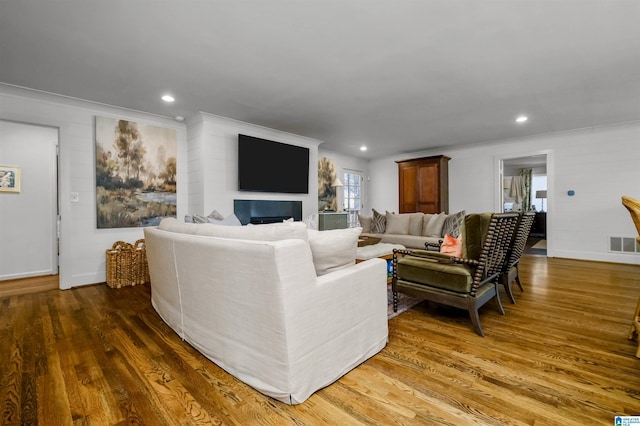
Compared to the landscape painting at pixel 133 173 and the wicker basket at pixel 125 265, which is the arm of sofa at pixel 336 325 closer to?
the wicker basket at pixel 125 265

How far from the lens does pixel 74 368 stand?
181 centimetres

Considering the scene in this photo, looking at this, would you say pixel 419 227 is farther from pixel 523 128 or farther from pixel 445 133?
pixel 523 128

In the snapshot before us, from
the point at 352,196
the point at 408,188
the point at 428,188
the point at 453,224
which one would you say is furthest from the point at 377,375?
the point at 352,196

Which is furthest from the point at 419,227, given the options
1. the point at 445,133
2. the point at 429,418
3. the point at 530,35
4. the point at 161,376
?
the point at 161,376

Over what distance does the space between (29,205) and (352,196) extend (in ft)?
21.8

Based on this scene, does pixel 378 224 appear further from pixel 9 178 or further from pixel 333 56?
pixel 9 178

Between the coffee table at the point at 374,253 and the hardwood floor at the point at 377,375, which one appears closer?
the hardwood floor at the point at 377,375

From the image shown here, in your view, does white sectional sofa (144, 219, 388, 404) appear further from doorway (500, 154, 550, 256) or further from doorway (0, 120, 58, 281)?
doorway (500, 154, 550, 256)

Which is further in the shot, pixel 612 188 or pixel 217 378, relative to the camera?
pixel 612 188

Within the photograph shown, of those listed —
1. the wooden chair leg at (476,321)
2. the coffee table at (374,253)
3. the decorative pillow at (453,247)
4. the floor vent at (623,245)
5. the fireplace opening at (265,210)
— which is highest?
the fireplace opening at (265,210)

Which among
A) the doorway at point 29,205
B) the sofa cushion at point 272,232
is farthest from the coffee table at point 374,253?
the doorway at point 29,205

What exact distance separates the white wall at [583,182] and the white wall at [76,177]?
722 cm

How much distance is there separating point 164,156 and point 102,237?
1.46 m

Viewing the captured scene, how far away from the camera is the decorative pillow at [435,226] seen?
17.0 feet
